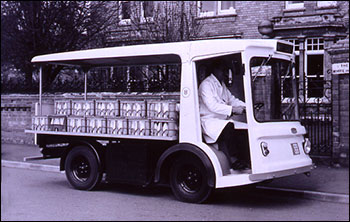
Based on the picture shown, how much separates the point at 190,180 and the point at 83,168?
230cm

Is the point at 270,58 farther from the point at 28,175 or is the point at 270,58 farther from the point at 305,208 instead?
the point at 28,175

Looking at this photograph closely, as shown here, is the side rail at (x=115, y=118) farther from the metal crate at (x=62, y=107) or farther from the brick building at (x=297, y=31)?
the brick building at (x=297, y=31)

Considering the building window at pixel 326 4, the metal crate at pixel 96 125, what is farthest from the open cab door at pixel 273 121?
the building window at pixel 326 4

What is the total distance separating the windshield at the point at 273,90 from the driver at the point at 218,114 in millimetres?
323

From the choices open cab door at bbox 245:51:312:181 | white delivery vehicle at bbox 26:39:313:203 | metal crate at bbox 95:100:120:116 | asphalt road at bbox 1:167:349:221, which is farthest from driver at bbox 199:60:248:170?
metal crate at bbox 95:100:120:116

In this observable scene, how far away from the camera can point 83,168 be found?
31.1ft

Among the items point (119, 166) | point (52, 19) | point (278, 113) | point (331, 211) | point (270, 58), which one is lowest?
point (331, 211)

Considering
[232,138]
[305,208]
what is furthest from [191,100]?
[305,208]

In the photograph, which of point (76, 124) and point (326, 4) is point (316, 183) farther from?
point (326, 4)

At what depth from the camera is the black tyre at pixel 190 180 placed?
789 centimetres

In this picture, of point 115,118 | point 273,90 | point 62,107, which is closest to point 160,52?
point 115,118

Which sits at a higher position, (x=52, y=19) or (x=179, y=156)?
(x=52, y=19)

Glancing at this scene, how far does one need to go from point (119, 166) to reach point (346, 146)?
5.08 meters

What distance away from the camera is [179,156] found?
26.9 ft
